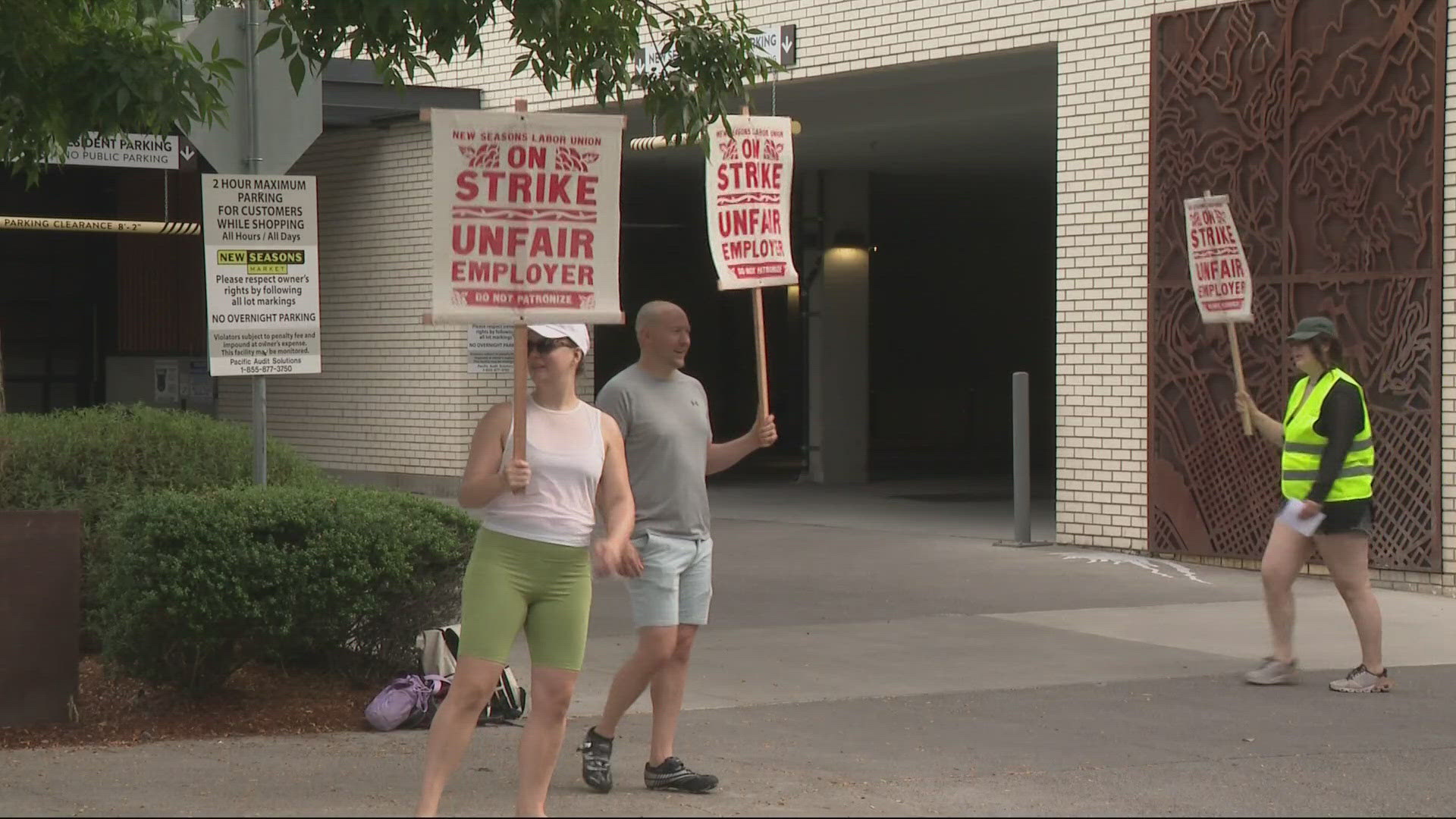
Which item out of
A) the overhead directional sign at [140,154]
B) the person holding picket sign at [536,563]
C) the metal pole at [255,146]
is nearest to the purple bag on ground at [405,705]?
the metal pole at [255,146]

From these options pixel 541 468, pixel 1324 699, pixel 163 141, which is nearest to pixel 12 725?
pixel 541 468

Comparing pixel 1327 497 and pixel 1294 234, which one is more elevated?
pixel 1294 234

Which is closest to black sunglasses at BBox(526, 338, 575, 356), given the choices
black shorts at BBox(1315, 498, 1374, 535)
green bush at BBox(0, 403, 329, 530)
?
green bush at BBox(0, 403, 329, 530)

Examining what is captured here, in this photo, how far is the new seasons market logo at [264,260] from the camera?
26.7ft

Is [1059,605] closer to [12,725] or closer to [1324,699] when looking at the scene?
[1324,699]

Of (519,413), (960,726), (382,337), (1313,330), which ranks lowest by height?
(960,726)

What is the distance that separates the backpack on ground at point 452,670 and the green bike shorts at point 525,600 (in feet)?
6.81

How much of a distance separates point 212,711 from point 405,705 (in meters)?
0.81

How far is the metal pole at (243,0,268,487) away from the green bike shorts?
8.86 feet

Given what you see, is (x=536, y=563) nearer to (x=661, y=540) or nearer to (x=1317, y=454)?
(x=661, y=540)

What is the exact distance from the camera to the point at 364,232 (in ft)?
68.5

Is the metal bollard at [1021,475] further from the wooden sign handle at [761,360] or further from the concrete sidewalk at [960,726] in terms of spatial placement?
the wooden sign handle at [761,360]

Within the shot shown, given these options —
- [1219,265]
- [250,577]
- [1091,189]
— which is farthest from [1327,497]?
[1091,189]

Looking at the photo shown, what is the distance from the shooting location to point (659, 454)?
22.1 feet
